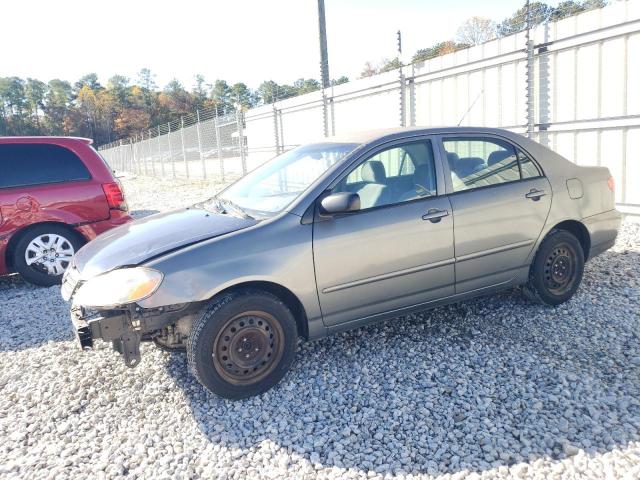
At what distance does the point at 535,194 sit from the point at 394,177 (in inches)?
47.3

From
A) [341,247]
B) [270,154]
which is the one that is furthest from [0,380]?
[270,154]

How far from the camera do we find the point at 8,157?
6191mm

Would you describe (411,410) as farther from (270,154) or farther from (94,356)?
(270,154)

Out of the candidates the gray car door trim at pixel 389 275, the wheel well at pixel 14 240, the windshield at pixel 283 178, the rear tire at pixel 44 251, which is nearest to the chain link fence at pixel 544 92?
the windshield at pixel 283 178

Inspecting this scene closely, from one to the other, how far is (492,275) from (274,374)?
1.86 m

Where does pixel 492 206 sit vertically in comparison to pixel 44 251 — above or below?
above

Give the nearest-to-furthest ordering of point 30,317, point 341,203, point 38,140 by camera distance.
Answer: point 341,203
point 30,317
point 38,140

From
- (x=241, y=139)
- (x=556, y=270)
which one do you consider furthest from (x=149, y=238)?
(x=241, y=139)

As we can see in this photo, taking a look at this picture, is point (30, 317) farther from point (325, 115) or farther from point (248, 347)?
point (325, 115)

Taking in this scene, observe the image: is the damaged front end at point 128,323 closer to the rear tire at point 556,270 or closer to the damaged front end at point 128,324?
the damaged front end at point 128,324

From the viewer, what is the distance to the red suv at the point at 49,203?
6102mm

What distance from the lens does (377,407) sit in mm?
3146

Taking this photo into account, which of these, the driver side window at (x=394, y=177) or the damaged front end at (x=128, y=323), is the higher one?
the driver side window at (x=394, y=177)

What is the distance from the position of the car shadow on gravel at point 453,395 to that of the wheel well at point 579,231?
1.62 ft
